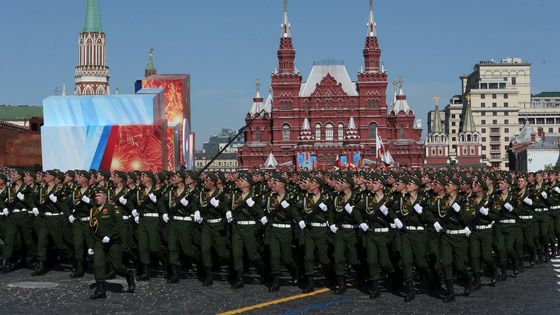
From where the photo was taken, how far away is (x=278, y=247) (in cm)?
1496

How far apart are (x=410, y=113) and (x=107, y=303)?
92.6 m

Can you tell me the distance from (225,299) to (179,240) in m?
2.29

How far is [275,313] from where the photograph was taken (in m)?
12.6

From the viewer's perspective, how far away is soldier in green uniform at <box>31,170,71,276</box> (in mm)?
16516

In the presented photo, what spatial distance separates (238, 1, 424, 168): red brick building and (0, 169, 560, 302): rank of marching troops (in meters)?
82.3

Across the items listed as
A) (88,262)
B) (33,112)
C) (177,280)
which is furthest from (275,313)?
(33,112)

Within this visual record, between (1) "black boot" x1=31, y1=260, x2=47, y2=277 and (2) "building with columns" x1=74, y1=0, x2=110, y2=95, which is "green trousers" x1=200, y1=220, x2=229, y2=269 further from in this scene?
(2) "building with columns" x1=74, y1=0, x2=110, y2=95

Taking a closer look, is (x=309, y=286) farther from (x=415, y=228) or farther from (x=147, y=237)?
(x=147, y=237)

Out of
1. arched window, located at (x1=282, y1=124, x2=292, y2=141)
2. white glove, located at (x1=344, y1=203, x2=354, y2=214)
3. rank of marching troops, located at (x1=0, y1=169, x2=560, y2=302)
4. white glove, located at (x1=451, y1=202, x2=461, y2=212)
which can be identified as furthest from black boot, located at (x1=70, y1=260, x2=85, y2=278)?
arched window, located at (x1=282, y1=124, x2=292, y2=141)

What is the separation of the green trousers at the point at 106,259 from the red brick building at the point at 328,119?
85.0 metres

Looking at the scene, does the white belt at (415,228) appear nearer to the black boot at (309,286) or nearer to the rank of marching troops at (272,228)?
the rank of marching troops at (272,228)

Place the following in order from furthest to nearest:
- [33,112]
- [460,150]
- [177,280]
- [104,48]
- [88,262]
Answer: [33,112]
[104,48]
[460,150]
[88,262]
[177,280]

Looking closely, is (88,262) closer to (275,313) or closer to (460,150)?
(275,313)

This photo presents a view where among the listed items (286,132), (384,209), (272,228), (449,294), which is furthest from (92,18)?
(449,294)
